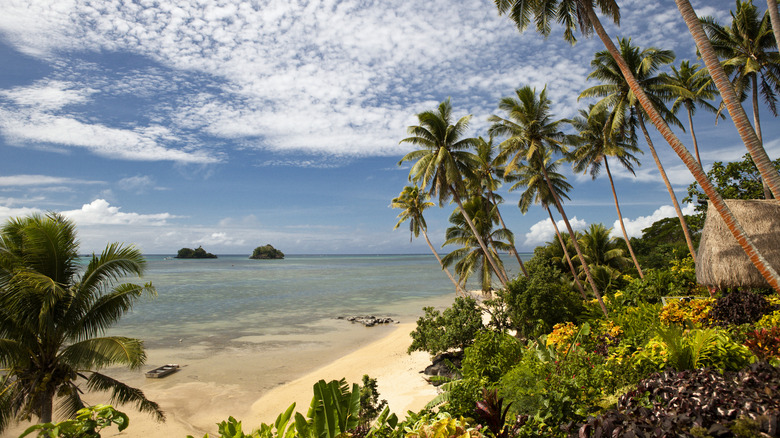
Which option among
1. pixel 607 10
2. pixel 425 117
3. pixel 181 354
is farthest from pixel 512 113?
pixel 181 354

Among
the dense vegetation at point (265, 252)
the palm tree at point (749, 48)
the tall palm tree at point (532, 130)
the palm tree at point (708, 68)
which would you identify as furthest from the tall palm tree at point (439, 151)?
the dense vegetation at point (265, 252)

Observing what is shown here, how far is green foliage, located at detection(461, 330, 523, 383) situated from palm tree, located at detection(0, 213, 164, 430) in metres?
6.43

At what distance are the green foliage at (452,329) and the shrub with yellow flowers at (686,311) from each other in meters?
5.05

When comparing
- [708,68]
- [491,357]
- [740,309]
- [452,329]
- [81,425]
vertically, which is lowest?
[452,329]

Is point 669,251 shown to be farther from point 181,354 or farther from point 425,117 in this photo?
point 181,354

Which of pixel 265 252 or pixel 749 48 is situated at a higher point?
pixel 749 48

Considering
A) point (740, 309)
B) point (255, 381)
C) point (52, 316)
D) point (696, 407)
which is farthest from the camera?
point (255, 381)

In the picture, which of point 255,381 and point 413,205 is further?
point 413,205

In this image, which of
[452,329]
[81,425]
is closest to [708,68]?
[452,329]

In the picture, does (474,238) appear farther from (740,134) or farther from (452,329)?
(740,134)

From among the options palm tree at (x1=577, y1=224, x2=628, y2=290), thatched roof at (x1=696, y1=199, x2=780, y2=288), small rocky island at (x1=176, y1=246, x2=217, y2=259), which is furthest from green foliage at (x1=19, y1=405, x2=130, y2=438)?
small rocky island at (x1=176, y1=246, x2=217, y2=259)

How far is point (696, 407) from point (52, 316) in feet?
32.4

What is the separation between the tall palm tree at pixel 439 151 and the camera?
17.1m

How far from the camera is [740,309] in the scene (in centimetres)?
785
